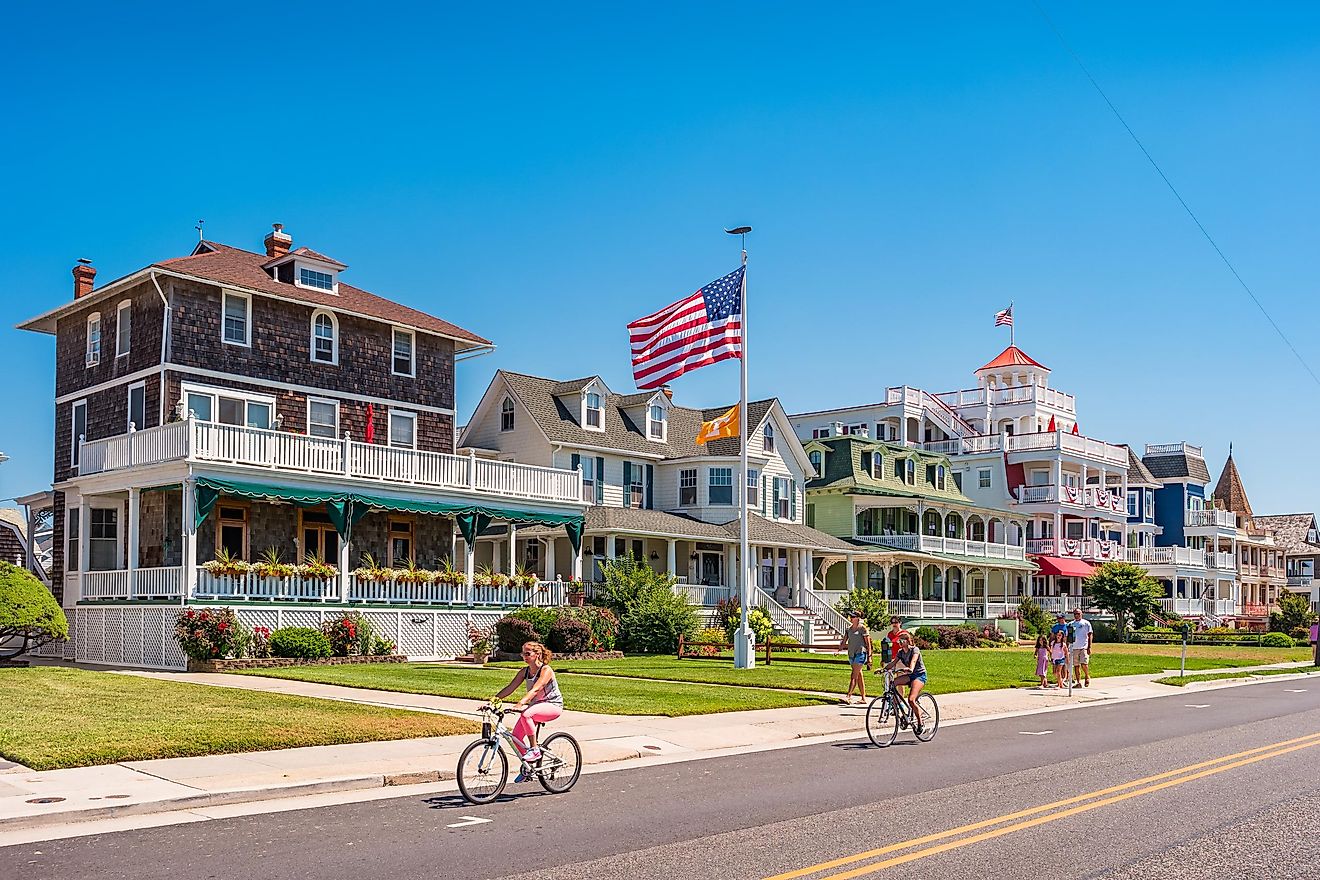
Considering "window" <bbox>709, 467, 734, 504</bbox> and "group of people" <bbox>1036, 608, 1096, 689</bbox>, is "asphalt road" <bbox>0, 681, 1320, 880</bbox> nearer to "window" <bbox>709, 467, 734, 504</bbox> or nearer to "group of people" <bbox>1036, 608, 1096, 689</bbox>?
"group of people" <bbox>1036, 608, 1096, 689</bbox>

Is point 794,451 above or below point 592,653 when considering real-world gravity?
above

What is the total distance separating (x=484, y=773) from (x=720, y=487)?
38708 mm

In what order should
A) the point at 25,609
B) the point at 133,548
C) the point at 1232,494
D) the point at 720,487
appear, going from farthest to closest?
1. the point at 1232,494
2. the point at 720,487
3. the point at 133,548
4. the point at 25,609

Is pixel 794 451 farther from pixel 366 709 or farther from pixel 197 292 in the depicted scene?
pixel 366 709

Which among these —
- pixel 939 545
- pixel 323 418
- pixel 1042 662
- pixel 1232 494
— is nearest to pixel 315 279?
pixel 323 418

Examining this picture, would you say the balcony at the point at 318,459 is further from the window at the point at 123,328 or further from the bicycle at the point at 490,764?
the bicycle at the point at 490,764

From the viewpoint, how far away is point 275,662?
3042cm

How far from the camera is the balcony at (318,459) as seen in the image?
31.5m

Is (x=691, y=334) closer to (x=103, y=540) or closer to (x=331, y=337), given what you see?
(x=331, y=337)

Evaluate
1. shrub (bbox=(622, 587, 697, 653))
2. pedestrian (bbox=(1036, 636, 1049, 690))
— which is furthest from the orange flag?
pedestrian (bbox=(1036, 636, 1049, 690))

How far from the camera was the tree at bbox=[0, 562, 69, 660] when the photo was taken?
91.8 ft

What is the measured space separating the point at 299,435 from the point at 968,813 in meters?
25.3

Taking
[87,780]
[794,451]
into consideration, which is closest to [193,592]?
[87,780]

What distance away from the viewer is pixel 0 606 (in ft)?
91.1
